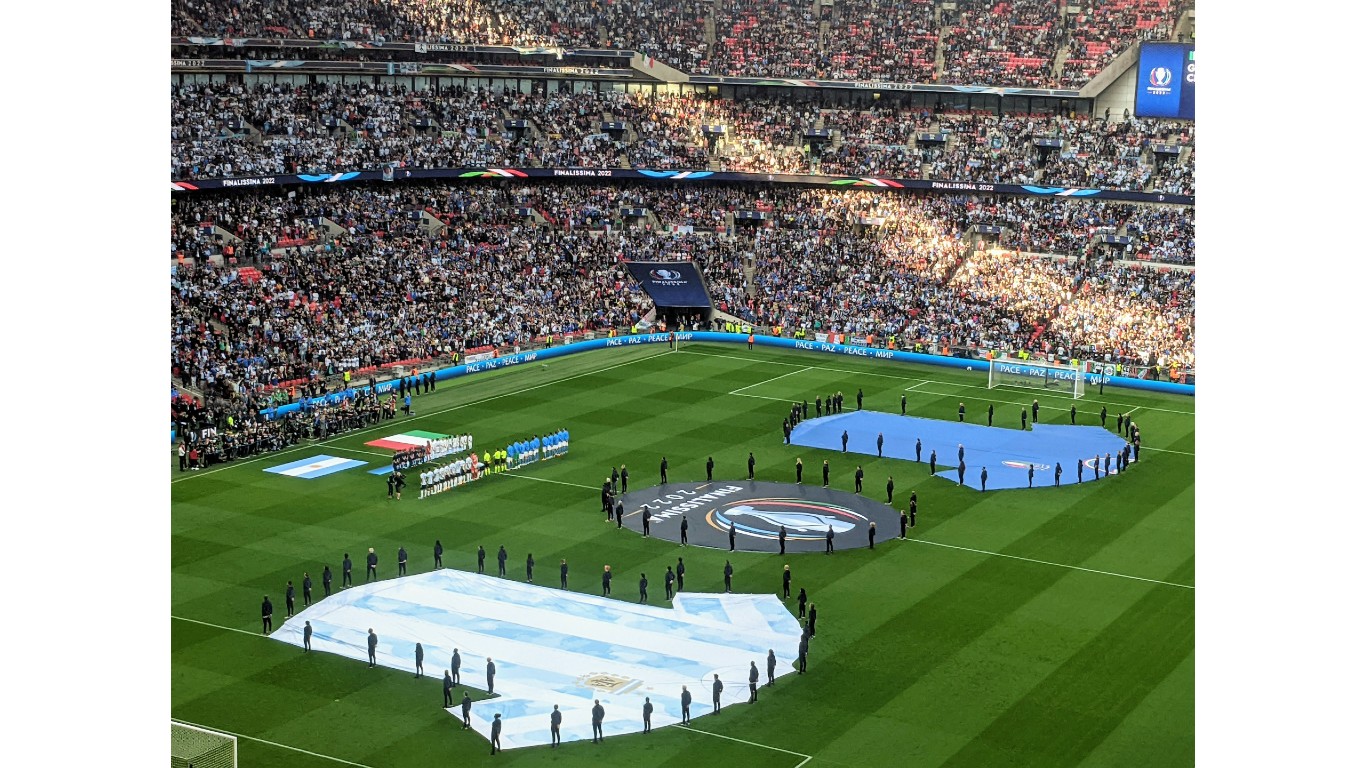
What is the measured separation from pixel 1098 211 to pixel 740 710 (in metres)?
53.8

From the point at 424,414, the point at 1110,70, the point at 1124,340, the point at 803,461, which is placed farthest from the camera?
the point at 1110,70

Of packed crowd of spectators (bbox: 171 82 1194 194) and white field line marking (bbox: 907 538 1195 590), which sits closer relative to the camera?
white field line marking (bbox: 907 538 1195 590)

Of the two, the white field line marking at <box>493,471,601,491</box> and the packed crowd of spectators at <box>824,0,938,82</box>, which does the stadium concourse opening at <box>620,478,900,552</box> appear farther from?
the packed crowd of spectators at <box>824,0,938,82</box>

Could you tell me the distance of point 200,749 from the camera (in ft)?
72.2

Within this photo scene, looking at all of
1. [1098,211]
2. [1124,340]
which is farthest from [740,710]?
[1098,211]

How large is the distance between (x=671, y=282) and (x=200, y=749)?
179ft

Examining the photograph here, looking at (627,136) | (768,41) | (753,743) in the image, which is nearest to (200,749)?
(753,743)

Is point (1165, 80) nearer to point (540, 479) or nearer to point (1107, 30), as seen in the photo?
point (1107, 30)

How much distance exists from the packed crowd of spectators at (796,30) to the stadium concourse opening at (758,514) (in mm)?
43784

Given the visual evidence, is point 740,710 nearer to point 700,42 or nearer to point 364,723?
point 364,723

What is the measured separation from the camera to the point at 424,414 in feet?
180

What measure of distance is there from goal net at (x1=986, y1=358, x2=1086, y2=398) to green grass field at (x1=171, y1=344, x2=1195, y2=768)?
153 cm

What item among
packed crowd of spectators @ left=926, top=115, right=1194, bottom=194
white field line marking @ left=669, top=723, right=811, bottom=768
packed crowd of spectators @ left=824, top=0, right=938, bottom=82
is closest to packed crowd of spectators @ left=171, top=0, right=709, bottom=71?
packed crowd of spectators @ left=824, top=0, right=938, bottom=82

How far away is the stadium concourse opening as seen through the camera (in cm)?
3997
